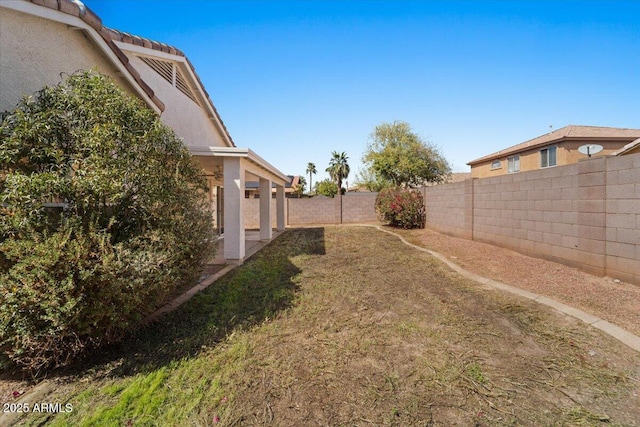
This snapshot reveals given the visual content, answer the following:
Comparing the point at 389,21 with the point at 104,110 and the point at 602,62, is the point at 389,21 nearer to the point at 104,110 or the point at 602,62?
the point at 602,62

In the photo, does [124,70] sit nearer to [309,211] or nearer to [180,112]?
[180,112]

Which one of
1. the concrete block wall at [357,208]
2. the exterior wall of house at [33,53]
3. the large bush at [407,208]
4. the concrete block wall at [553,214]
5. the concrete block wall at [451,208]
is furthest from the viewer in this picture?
the concrete block wall at [357,208]

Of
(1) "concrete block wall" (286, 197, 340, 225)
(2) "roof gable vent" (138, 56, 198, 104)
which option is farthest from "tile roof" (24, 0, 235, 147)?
(1) "concrete block wall" (286, 197, 340, 225)

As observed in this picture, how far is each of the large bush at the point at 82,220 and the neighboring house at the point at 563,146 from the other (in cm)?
2294

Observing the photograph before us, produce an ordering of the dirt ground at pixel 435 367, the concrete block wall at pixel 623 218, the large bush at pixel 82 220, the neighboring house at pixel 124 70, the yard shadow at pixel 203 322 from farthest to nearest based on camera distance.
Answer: the concrete block wall at pixel 623 218, the neighboring house at pixel 124 70, the yard shadow at pixel 203 322, the large bush at pixel 82 220, the dirt ground at pixel 435 367

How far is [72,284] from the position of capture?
2809mm

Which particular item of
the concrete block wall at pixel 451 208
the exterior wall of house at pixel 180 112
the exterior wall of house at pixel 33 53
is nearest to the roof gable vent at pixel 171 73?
the exterior wall of house at pixel 180 112

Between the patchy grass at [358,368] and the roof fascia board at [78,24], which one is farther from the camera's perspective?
the roof fascia board at [78,24]

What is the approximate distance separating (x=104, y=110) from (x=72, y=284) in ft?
7.05

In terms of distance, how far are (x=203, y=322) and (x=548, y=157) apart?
24949 mm

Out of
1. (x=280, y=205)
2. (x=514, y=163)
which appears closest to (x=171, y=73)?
(x=280, y=205)

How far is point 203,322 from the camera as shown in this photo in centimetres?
445

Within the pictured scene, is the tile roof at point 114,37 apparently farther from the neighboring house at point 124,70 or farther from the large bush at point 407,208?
the large bush at point 407,208

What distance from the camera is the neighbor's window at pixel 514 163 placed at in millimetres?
22969
